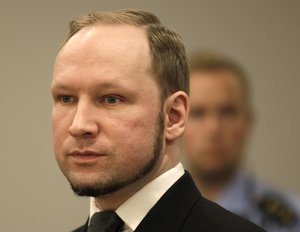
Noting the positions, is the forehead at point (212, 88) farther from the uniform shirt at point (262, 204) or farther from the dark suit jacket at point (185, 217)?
the dark suit jacket at point (185, 217)

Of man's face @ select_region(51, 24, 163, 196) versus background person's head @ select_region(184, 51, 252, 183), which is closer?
man's face @ select_region(51, 24, 163, 196)

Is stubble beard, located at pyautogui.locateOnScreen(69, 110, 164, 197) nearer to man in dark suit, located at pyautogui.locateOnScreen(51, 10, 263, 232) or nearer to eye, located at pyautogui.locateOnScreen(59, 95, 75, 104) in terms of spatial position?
man in dark suit, located at pyautogui.locateOnScreen(51, 10, 263, 232)

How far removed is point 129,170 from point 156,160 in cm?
6

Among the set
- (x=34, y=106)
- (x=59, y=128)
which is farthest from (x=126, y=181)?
(x=34, y=106)

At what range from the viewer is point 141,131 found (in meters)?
1.17

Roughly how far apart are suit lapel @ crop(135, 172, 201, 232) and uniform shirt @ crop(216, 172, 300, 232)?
1.93 feet

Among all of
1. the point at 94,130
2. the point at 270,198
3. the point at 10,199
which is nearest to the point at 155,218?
the point at 94,130

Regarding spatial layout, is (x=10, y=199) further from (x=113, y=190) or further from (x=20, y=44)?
(x=113, y=190)

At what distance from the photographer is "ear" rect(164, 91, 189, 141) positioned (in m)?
1.23

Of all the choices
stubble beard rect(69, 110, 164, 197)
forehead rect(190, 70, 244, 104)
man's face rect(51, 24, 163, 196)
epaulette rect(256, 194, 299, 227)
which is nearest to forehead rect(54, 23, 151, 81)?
man's face rect(51, 24, 163, 196)

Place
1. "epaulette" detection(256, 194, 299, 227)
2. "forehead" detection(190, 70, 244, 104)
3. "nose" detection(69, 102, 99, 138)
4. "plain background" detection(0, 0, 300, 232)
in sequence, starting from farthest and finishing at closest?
1. "plain background" detection(0, 0, 300, 232)
2. "epaulette" detection(256, 194, 299, 227)
3. "forehead" detection(190, 70, 244, 104)
4. "nose" detection(69, 102, 99, 138)

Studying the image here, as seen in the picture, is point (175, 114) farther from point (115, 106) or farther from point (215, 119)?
point (215, 119)

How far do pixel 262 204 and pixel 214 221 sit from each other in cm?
69

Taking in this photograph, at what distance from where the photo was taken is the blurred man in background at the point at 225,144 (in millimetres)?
1745
